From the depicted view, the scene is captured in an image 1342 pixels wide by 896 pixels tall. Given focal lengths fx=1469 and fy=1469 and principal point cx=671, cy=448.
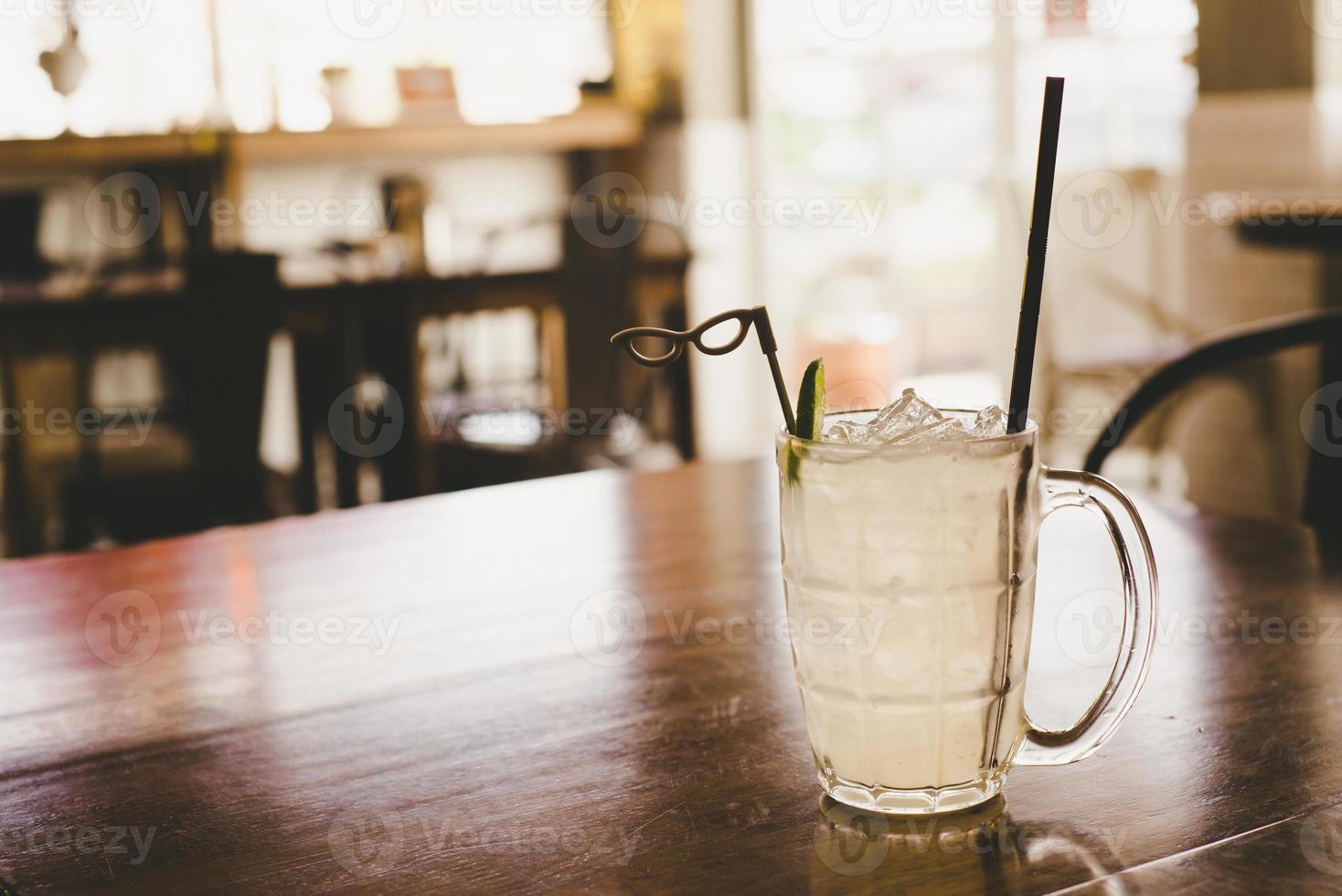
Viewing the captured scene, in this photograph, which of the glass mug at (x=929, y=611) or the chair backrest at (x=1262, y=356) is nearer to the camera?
the glass mug at (x=929, y=611)

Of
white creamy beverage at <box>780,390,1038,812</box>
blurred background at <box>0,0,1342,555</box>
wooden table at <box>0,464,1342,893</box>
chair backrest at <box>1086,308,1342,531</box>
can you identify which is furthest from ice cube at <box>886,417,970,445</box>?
blurred background at <box>0,0,1342,555</box>

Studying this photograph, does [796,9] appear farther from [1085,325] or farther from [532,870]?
[532,870]

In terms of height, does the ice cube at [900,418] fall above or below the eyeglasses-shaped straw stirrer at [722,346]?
below

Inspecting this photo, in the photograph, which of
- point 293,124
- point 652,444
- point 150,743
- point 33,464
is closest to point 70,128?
point 293,124

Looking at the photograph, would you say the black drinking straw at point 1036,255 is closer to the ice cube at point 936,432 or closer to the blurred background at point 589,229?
the ice cube at point 936,432

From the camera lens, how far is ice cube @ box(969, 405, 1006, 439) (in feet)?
2.01

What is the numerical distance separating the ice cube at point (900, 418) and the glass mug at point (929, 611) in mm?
44

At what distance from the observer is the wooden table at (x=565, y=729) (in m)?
0.56

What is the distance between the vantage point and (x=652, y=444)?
520cm

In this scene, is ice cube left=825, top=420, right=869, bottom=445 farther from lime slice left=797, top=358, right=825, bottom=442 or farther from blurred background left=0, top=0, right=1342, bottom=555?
blurred background left=0, top=0, right=1342, bottom=555

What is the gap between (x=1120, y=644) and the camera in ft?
2.02

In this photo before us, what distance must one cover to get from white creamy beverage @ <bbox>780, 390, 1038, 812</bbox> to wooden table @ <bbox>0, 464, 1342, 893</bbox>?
0.02m

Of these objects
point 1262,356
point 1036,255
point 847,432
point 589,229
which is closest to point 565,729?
point 847,432

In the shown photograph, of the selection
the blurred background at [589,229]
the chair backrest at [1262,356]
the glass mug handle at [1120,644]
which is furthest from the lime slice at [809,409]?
the blurred background at [589,229]
